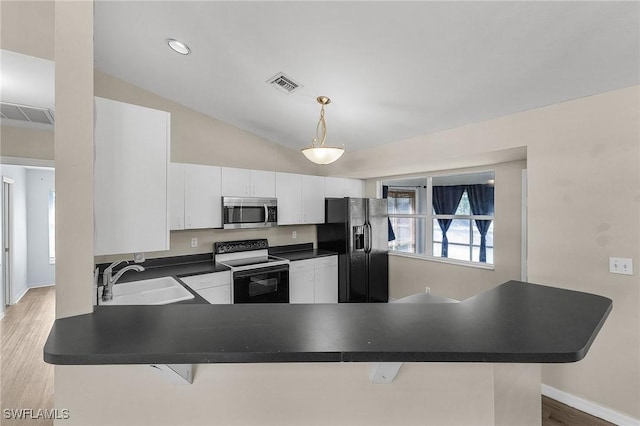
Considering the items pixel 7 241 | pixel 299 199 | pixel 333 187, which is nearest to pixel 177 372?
pixel 299 199

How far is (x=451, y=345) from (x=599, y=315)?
734mm

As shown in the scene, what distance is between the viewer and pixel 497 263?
137 inches

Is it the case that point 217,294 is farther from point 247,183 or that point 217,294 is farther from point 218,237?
point 247,183

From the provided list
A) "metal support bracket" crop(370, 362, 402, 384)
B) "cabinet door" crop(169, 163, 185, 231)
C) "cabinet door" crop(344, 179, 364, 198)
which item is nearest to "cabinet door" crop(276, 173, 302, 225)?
"cabinet door" crop(344, 179, 364, 198)

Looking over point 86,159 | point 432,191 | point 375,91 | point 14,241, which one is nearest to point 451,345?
point 86,159

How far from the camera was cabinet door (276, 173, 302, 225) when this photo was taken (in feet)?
13.4

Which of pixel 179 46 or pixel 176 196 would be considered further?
pixel 176 196

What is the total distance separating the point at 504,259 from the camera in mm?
3404

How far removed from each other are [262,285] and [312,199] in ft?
5.06

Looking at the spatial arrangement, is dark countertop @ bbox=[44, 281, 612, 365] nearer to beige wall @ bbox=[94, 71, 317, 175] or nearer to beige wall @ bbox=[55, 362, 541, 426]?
beige wall @ bbox=[55, 362, 541, 426]

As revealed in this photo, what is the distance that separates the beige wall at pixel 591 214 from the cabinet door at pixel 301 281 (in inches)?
101

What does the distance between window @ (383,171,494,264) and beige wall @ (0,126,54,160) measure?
14.0 feet

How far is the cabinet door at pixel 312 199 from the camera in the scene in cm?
433

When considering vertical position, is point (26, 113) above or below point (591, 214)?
above
